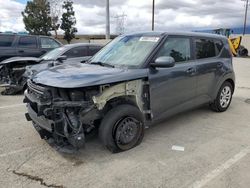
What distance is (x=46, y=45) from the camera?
1177cm

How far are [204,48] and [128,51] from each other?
179cm

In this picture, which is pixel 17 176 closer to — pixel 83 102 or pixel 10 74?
pixel 83 102

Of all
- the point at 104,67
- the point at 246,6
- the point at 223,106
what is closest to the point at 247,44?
the point at 246,6

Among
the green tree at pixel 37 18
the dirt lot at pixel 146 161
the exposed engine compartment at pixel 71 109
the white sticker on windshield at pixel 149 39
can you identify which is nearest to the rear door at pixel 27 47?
the dirt lot at pixel 146 161

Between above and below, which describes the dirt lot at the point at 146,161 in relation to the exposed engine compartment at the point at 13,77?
below

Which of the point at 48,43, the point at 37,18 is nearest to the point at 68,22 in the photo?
the point at 37,18

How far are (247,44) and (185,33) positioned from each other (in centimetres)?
3273

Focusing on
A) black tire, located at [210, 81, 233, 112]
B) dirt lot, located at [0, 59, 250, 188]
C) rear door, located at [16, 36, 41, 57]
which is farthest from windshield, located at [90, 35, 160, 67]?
rear door, located at [16, 36, 41, 57]

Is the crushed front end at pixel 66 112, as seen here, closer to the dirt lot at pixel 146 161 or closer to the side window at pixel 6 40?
the dirt lot at pixel 146 161

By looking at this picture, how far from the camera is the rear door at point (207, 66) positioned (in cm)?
564

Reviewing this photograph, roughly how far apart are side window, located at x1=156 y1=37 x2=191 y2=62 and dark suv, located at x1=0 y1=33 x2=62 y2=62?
300 inches

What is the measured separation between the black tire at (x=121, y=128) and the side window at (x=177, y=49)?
1.11m

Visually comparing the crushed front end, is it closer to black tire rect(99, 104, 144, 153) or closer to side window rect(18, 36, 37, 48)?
black tire rect(99, 104, 144, 153)

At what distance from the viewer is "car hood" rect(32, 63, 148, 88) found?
3.84m
